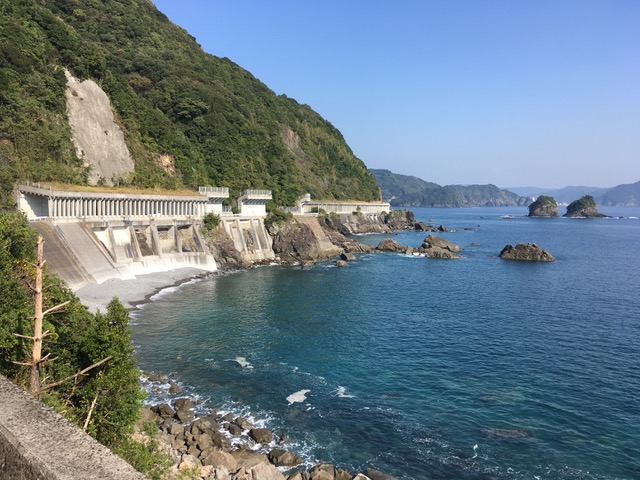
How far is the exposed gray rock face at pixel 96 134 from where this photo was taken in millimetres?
87312

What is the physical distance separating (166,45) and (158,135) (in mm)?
53719

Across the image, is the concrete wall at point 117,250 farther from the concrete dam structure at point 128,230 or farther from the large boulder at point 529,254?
the large boulder at point 529,254

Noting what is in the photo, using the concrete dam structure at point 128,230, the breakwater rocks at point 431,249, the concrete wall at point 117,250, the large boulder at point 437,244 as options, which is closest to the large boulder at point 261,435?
the concrete wall at point 117,250

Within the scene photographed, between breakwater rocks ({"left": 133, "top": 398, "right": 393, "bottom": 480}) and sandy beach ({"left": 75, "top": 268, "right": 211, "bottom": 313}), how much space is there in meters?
22.7

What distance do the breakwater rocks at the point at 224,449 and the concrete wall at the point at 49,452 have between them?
14410 mm

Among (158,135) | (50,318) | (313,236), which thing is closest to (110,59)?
(158,135)

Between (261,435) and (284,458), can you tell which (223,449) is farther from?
(284,458)

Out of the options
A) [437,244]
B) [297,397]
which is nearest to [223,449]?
[297,397]

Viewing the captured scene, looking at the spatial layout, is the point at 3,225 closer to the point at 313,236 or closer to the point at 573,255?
the point at 313,236

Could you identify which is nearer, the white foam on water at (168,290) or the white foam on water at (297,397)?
the white foam on water at (297,397)

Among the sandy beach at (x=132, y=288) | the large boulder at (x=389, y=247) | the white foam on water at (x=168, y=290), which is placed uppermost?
the large boulder at (x=389, y=247)

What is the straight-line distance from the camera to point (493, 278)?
3349 inches

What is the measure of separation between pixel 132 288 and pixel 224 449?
134ft

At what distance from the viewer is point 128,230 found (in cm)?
7569
